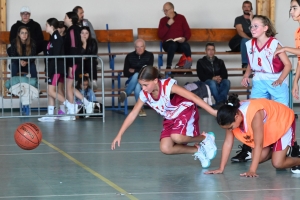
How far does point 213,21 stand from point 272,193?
416 inches

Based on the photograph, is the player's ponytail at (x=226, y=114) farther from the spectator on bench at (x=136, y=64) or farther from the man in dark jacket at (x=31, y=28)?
the man in dark jacket at (x=31, y=28)

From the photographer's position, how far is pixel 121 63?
15219mm

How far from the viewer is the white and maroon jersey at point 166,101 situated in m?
6.52

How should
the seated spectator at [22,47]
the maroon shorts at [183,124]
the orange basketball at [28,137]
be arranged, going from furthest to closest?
the seated spectator at [22,47] → the orange basketball at [28,137] → the maroon shorts at [183,124]

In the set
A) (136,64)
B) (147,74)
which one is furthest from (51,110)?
(147,74)

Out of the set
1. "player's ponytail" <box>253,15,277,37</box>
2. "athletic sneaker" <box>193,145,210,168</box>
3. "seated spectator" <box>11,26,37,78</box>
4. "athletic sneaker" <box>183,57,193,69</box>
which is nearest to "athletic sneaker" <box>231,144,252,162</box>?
"athletic sneaker" <box>193,145,210,168</box>

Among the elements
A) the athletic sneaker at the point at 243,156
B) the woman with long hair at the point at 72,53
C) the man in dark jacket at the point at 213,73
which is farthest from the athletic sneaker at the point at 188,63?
the athletic sneaker at the point at 243,156

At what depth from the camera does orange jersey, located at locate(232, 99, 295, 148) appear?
19.3 feet

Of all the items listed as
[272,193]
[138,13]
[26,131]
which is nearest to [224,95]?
[138,13]

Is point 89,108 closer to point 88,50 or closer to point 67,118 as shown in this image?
point 67,118

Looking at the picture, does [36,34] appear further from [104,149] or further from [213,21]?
[104,149]

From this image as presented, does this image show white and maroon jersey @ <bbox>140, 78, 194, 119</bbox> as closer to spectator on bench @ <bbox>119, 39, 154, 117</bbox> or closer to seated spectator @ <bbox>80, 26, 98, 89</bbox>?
seated spectator @ <bbox>80, 26, 98, 89</bbox>

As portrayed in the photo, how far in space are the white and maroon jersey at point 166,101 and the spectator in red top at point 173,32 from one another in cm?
720

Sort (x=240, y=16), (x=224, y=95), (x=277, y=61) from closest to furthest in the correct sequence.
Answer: (x=277, y=61), (x=224, y=95), (x=240, y=16)
